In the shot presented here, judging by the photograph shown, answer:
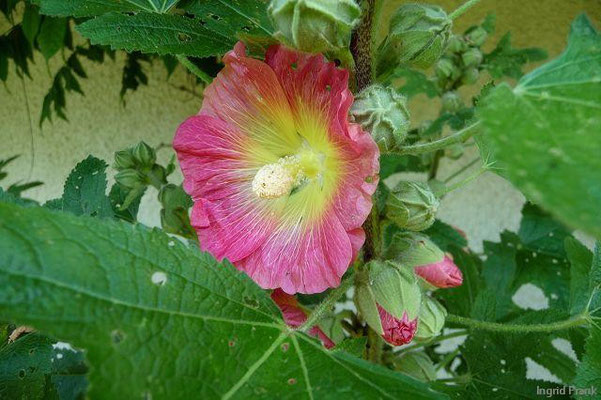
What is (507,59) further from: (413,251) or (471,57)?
(413,251)

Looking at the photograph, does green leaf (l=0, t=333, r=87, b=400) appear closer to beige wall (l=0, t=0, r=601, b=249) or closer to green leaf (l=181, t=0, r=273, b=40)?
green leaf (l=181, t=0, r=273, b=40)

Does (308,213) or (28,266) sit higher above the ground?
(28,266)

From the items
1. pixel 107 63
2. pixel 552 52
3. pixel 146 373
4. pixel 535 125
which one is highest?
pixel 535 125

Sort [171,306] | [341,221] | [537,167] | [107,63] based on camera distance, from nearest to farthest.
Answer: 1. [537,167]
2. [171,306]
3. [341,221]
4. [107,63]

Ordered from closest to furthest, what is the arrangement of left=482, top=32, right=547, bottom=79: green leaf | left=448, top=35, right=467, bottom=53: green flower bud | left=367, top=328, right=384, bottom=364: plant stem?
left=367, top=328, right=384, bottom=364: plant stem → left=448, top=35, right=467, bottom=53: green flower bud → left=482, top=32, right=547, bottom=79: green leaf

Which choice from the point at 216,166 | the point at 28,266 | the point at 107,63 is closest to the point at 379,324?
the point at 216,166

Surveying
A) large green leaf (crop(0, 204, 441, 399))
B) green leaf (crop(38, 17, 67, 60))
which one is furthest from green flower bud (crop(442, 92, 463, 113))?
green leaf (crop(38, 17, 67, 60))

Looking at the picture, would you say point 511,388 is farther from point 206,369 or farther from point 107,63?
point 107,63
